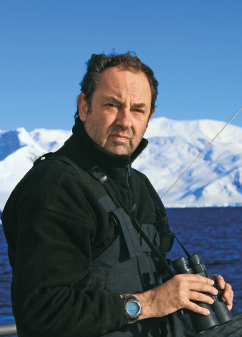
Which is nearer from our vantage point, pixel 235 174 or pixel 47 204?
pixel 47 204

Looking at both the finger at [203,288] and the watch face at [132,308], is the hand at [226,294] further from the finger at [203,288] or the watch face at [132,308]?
the watch face at [132,308]

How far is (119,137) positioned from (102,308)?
1.07 m

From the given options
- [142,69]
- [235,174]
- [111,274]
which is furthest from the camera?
[235,174]

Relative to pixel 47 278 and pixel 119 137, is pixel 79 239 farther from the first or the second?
pixel 119 137

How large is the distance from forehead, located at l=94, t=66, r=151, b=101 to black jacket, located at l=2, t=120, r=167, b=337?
1.96ft

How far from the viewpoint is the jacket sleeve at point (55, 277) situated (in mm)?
1927

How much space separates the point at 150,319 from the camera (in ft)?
7.66

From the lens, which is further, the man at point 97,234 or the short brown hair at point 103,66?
the short brown hair at point 103,66

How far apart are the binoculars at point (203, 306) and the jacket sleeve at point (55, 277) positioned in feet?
1.41

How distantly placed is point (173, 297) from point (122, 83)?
130 cm

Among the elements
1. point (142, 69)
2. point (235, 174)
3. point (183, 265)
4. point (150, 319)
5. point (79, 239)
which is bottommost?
point (150, 319)

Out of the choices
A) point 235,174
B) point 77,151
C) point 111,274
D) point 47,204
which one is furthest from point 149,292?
point 235,174

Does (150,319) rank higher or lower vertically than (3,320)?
lower

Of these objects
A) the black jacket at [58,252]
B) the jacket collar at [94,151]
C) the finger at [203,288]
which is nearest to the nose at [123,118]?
the jacket collar at [94,151]
